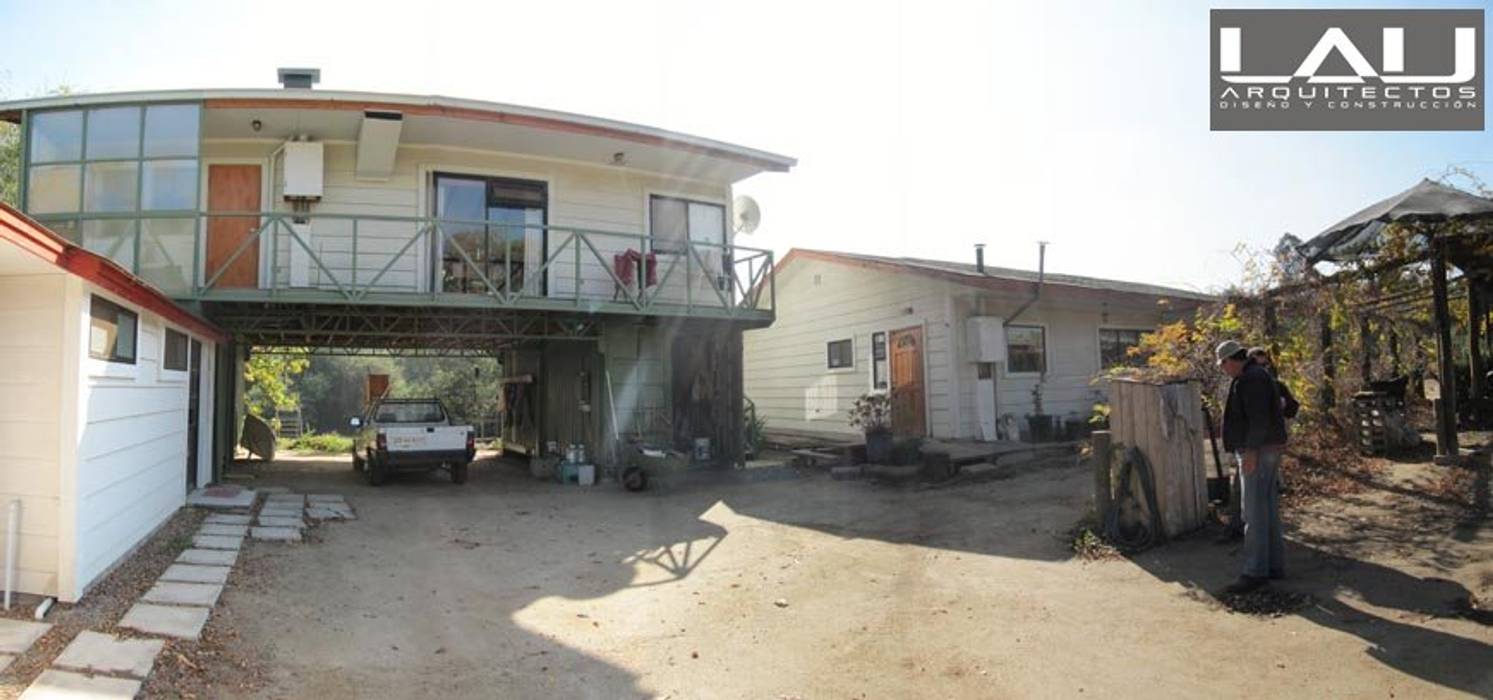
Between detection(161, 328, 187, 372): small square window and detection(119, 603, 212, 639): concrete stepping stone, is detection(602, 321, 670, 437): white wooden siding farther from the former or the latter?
detection(119, 603, 212, 639): concrete stepping stone

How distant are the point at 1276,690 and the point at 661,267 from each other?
1066 centimetres

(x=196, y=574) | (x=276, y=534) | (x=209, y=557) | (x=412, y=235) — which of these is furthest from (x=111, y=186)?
(x=196, y=574)

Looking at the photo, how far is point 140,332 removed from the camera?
664cm

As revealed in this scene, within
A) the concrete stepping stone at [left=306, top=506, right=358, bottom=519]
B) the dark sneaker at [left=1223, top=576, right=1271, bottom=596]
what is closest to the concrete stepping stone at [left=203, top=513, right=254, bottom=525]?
the concrete stepping stone at [left=306, top=506, right=358, bottom=519]

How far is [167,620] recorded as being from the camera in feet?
15.2

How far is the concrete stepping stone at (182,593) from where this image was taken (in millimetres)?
5062

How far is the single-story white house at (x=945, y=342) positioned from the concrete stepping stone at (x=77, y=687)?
11.6m

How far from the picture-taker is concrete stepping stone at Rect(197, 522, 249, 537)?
7.36m

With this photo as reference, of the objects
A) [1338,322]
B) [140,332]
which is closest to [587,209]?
[140,332]

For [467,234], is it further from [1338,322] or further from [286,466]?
[1338,322]

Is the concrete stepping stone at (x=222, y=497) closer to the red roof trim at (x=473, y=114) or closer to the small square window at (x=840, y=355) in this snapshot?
the red roof trim at (x=473, y=114)

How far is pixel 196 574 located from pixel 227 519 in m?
2.69

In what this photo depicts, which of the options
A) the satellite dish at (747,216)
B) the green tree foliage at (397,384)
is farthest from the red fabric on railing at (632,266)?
the green tree foliage at (397,384)

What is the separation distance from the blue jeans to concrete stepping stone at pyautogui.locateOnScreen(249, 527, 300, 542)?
7.65 metres
